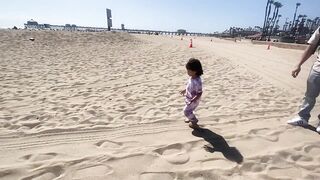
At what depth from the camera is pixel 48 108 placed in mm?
5344

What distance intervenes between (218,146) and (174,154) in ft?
2.23

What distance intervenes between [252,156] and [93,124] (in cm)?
261

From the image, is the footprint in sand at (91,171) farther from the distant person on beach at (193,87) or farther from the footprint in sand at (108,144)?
the distant person on beach at (193,87)

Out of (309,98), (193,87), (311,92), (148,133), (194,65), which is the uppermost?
(194,65)

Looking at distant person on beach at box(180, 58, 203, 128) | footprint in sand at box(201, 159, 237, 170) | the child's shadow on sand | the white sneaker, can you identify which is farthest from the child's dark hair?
the white sneaker

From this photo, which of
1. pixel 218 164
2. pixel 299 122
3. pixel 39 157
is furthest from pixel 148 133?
pixel 299 122

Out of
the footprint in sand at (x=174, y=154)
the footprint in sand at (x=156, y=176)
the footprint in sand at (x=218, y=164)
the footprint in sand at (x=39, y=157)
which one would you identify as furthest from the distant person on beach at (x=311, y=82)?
the footprint in sand at (x=39, y=157)

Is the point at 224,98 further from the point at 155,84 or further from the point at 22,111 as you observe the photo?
the point at 22,111

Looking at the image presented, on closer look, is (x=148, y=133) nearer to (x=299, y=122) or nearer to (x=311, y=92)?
(x=299, y=122)

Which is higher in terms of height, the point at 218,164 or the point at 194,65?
the point at 194,65

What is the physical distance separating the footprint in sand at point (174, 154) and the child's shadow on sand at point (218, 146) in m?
Answer: 0.36

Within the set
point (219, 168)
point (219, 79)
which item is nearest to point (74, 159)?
point (219, 168)

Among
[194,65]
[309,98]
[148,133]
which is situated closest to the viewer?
[194,65]

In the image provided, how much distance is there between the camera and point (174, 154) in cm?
350
